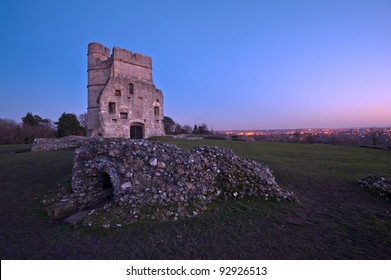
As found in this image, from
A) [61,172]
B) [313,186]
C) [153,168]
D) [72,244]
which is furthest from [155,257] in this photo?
[61,172]

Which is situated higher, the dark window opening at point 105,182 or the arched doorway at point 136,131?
the arched doorway at point 136,131

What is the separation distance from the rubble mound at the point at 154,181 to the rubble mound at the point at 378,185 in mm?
3131

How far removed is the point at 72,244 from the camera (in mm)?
4773

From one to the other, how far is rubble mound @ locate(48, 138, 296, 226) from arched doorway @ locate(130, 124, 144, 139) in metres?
23.0

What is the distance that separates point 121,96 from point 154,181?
24.9 m

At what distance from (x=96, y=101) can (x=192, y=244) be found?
95.9ft

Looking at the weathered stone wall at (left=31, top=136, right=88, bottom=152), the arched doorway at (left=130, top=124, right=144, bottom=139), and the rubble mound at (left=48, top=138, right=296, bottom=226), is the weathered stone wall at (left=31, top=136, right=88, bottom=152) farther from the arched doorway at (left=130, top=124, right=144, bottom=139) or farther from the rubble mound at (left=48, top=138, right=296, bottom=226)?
the rubble mound at (left=48, top=138, right=296, bottom=226)

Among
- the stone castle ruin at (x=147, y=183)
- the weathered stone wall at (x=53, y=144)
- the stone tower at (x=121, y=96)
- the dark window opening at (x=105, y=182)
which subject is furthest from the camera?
the stone tower at (x=121, y=96)

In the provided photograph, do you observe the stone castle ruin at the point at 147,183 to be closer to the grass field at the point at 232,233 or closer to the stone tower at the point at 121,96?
the grass field at the point at 232,233

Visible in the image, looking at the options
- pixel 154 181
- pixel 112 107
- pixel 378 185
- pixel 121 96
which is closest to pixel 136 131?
pixel 112 107

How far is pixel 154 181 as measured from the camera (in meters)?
6.82

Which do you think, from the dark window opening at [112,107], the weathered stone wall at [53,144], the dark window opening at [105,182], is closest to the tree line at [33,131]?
the dark window opening at [112,107]

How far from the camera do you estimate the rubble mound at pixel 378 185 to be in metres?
7.64
